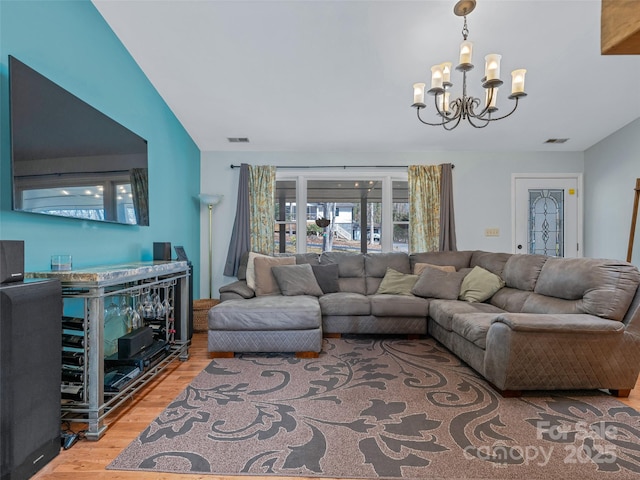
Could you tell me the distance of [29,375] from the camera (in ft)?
4.70

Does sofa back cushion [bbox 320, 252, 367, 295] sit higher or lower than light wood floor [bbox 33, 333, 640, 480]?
higher

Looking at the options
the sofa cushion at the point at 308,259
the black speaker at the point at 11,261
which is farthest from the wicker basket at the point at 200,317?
the black speaker at the point at 11,261

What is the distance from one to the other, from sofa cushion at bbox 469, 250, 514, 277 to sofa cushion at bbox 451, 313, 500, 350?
1157mm

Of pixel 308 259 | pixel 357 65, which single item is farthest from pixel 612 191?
pixel 308 259

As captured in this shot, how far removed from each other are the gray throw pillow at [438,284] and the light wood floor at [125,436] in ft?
5.22

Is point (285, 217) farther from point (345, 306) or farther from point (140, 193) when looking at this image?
point (140, 193)

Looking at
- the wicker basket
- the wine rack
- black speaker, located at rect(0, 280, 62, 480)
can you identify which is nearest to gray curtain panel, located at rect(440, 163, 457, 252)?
the wicker basket

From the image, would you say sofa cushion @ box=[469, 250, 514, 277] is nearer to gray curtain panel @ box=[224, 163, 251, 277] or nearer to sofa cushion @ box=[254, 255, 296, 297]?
sofa cushion @ box=[254, 255, 296, 297]

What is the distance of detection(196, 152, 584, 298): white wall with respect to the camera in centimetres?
466

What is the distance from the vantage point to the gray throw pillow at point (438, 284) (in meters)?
3.61

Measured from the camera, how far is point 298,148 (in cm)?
460

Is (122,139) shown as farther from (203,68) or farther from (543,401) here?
(543,401)

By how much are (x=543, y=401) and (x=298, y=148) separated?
3.87m

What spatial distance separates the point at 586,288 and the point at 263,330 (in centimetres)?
261
